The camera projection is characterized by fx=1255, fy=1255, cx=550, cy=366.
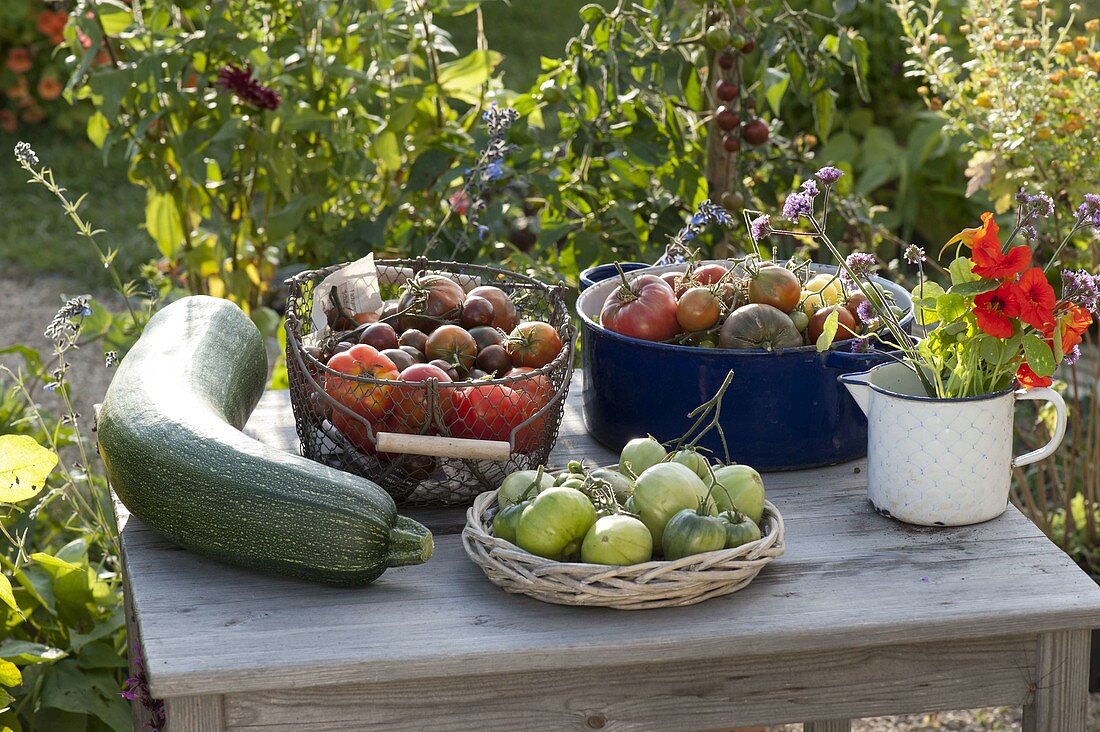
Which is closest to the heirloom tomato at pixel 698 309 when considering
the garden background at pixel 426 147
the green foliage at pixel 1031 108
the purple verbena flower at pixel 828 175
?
the purple verbena flower at pixel 828 175

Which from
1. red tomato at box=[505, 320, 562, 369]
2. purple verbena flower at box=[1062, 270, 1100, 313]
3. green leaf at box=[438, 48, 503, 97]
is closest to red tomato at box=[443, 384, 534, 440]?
red tomato at box=[505, 320, 562, 369]

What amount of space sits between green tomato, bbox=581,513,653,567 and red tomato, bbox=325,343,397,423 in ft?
1.11

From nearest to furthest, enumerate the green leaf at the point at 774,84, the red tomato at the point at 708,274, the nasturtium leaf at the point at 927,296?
the nasturtium leaf at the point at 927,296 < the red tomato at the point at 708,274 < the green leaf at the point at 774,84

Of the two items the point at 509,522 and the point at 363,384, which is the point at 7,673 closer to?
the point at 363,384

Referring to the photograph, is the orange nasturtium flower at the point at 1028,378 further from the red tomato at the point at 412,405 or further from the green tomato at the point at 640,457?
the red tomato at the point at 412,405

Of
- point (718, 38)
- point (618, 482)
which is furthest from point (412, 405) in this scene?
point (718, 38)

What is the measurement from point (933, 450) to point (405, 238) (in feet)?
4.92

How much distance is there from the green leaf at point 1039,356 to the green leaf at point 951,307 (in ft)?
0.26

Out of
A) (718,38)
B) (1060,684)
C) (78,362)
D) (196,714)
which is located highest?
(718,38)

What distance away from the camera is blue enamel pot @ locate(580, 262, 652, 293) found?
2.01m

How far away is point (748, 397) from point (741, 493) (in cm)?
28

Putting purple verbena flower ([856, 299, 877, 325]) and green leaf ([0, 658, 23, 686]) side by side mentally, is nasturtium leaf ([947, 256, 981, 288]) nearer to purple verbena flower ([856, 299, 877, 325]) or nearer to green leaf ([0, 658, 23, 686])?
purple verbena flower ([856, 299, 877, 325])

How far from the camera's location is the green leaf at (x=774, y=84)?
2594 millimetres

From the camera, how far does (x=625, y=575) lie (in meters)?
1.33
